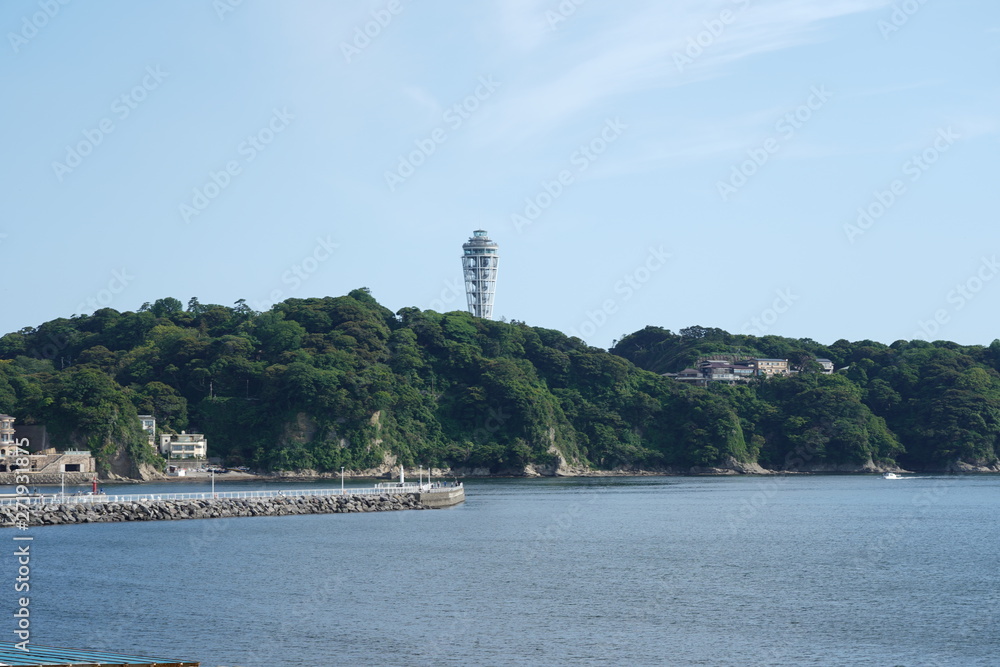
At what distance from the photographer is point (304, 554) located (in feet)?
174

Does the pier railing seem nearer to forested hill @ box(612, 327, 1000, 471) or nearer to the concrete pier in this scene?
the concrete pier

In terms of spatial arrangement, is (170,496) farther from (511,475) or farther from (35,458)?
(511,475)

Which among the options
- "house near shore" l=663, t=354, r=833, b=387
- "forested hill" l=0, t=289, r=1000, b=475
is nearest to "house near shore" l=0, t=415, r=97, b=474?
"forested hill" l=0, t=289, r=1000, b=475

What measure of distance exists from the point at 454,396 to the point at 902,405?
62.9 meters

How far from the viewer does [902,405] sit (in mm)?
156250

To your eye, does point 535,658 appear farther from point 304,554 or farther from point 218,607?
point 304,554

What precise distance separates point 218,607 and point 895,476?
113187 mm

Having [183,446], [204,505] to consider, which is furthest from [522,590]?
[183,446]

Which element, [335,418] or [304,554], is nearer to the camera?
[304,554]

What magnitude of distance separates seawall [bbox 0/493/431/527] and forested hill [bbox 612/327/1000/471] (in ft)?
272

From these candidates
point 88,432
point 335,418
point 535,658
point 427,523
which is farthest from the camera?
point 335,418

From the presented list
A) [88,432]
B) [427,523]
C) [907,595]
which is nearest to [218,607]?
[907,595]

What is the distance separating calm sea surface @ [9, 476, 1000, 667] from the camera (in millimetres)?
33031

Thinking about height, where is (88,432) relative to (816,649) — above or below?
above
